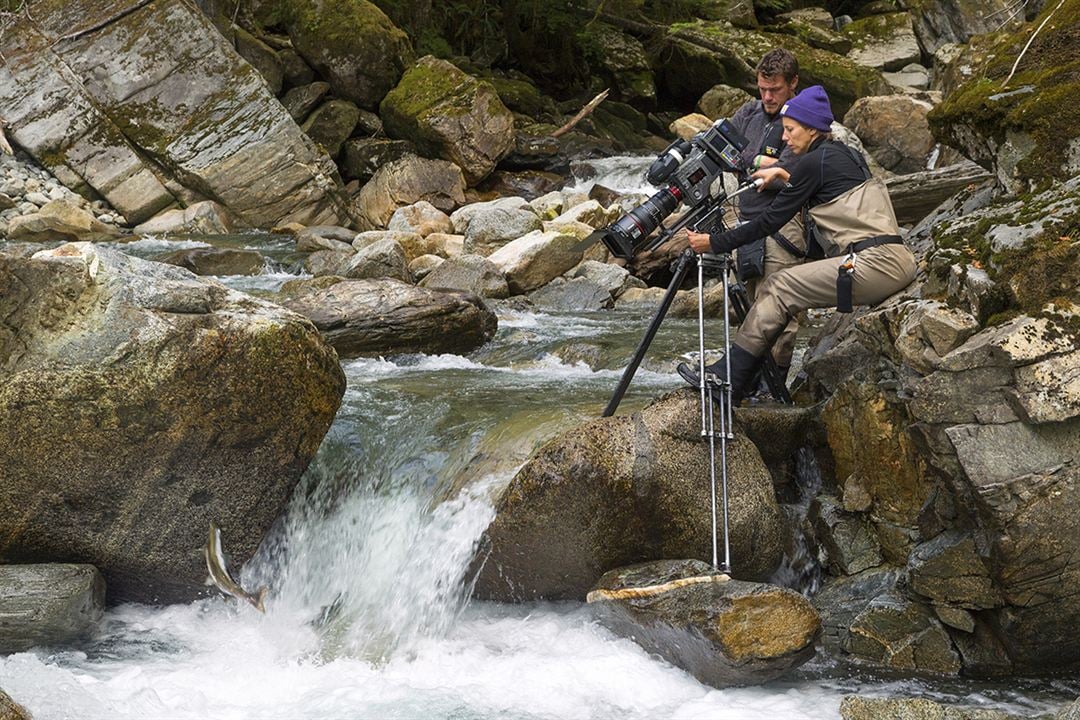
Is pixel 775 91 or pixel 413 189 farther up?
pixel 775 91

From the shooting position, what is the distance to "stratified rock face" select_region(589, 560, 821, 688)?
190 inches

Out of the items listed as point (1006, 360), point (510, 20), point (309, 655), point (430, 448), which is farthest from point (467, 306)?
point (510, 20)

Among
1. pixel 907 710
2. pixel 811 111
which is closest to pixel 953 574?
pixel 907 710

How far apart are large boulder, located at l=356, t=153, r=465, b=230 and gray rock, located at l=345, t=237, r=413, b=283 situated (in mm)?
5627

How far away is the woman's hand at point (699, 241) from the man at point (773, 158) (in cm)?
44

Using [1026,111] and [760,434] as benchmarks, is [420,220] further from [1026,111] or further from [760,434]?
[1026,111]

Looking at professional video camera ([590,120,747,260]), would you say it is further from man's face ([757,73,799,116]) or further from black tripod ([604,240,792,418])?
man's face ([757,73,799,116])

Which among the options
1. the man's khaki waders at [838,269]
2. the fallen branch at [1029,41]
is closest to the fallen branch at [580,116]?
the fallen branch at [1029,41]

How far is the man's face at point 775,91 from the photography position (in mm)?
6520

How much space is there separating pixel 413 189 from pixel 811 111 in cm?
1360

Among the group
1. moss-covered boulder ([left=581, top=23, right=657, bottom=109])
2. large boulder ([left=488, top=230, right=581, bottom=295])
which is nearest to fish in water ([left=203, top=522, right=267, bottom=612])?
large boulder ([left=488, top=230, right=581, bottom=295])

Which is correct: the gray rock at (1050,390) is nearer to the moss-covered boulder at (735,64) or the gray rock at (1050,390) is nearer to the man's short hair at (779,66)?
the man's short hair at (779,66)

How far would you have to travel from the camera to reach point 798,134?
5902mm

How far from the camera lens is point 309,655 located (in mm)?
5625
